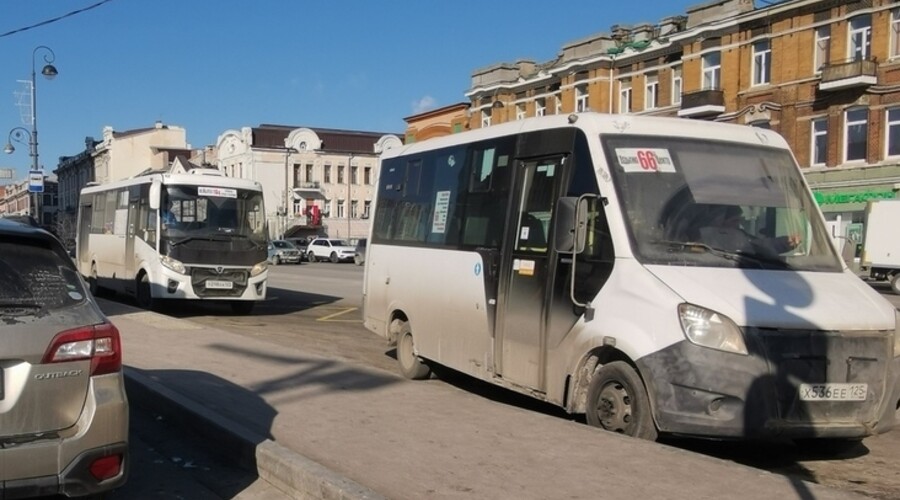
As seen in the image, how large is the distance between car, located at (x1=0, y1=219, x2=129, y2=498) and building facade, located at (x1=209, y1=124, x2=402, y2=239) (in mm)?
76752

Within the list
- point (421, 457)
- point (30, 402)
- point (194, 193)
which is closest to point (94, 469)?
point (30, 402)

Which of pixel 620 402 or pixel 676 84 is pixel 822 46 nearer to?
pixel 676 84

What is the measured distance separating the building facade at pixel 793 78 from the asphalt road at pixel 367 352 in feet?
31.1

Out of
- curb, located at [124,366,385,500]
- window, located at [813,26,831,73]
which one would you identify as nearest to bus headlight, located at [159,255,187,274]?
curb, located at [124,366,385,500]

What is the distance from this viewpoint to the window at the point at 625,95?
48.3m

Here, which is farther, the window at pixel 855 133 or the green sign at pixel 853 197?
the window at pixel 855 133

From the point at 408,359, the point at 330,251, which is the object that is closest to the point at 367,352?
the point at 408,359

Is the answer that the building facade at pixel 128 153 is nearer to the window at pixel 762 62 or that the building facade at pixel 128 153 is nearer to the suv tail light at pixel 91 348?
the window at pixel 762 62

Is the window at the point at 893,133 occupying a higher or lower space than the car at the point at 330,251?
higher

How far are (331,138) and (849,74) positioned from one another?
193 ft

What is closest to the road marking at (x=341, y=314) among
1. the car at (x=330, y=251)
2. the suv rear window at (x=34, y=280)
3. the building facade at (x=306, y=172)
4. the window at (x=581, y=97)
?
the suv rear window at (x=34, y=280)

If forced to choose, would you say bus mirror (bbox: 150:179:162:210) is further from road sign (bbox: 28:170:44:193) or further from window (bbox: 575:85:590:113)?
window (bbox: 575:85:590:113)

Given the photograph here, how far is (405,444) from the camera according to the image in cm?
615

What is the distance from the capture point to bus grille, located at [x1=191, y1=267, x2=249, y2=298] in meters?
17.2
